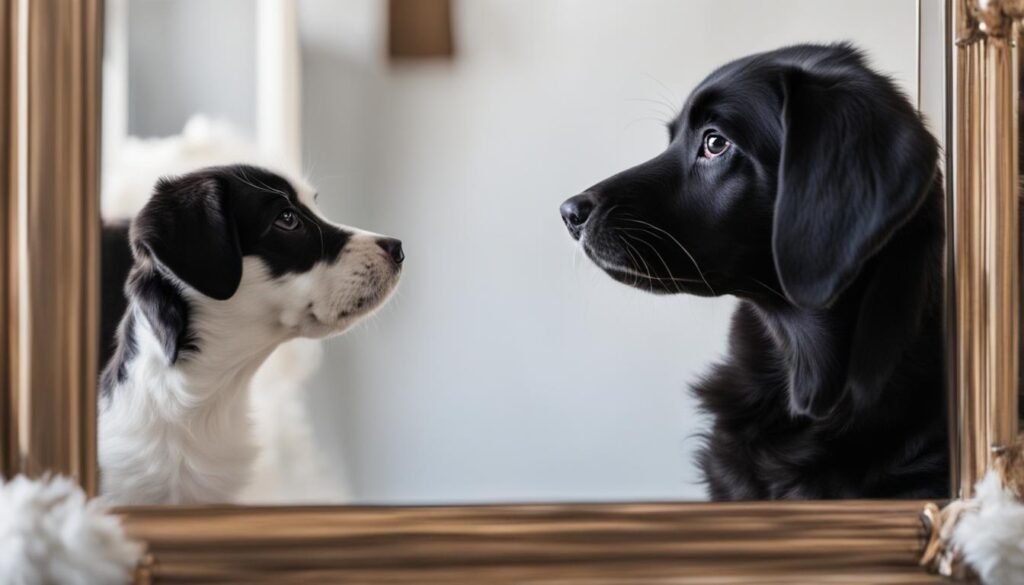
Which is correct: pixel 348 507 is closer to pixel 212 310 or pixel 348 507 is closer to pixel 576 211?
pixel 212 310

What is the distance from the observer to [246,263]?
2.28 ft

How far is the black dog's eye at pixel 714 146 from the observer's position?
0.75 m

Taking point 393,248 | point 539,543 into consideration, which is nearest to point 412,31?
point 393,248

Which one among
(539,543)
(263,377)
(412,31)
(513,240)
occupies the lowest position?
(539,543)

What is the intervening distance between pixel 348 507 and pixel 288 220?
0.69ft

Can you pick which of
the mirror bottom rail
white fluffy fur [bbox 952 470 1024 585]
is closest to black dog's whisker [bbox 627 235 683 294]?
the mirror bottom rail

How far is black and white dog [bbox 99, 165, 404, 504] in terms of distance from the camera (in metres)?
0.69

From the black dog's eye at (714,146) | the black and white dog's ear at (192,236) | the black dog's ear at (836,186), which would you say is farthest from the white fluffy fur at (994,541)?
the black and white dog's ear at (192,236)

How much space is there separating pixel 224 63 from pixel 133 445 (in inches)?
11.2

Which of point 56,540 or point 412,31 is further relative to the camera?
point 412,31

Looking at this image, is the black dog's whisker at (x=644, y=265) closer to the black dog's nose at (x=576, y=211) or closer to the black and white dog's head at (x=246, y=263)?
the black dog's nose at (x=576, y=211)

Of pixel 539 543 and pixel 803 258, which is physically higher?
pixel 803 258

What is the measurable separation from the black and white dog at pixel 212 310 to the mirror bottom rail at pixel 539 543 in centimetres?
4

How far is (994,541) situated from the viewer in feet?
2.25
